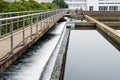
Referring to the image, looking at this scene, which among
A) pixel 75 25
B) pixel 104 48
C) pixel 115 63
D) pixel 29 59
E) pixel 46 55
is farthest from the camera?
pixel 75 25

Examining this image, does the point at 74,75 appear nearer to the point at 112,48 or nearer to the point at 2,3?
the point at 112,48

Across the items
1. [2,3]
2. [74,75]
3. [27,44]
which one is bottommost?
[74,75]

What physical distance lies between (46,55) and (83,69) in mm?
1466

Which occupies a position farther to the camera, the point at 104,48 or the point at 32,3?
the point at 32,3

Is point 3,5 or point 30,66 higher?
point 3,5

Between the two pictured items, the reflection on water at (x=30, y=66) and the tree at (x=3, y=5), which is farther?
the tree at (x=3, y=5)

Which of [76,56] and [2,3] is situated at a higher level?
[2,3]

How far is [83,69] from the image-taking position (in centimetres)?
1205

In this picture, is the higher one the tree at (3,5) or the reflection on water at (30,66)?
the tree at (3,5)

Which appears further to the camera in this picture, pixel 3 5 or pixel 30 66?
pixel 3 5

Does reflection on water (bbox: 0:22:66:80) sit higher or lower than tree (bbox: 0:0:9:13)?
lower

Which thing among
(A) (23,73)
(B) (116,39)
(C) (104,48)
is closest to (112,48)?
(C) (104,48)

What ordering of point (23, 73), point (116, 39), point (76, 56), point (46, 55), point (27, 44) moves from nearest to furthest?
point (23, 73), point (27, 44), point (46, 55), point (76, 56), point (116, 39)

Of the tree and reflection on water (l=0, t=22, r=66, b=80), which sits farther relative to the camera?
the tree
